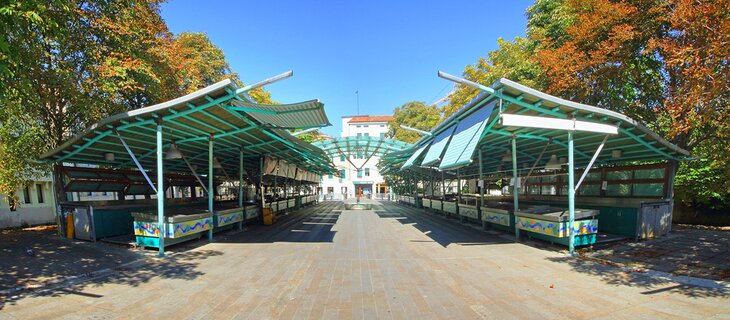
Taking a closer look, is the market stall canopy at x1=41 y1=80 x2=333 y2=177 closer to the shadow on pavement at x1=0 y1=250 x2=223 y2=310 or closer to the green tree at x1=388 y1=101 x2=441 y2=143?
the shadow on pavement at x1=0 y1=250 x2=223 y2=310

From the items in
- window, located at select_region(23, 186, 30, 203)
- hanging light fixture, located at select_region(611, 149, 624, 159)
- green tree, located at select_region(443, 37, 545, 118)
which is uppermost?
green tree, located at select_region(443, 37, 545, 118)

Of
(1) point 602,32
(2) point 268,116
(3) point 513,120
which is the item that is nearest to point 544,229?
(3) point 513,120

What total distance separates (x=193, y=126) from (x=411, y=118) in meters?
38.9

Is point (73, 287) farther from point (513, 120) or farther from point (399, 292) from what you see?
point (513, 120)

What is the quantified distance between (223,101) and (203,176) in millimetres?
12726

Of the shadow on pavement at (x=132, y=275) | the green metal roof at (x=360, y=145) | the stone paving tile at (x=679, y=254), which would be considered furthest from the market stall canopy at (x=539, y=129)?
the green metal roof at (x=360, y=145)

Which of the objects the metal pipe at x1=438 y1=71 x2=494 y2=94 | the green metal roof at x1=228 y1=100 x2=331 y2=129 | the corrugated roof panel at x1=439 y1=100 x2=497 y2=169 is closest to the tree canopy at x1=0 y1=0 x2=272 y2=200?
the green metal roof at x1=228 y1=100 x2=331 y2=129

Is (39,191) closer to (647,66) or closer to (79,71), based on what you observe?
(79,71)

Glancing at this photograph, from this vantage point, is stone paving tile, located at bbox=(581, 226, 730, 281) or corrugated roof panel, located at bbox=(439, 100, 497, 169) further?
corrugated roof panel, located at bbox=(439, 100, 497, 169)

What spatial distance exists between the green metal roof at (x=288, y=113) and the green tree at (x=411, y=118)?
2890 centimetres

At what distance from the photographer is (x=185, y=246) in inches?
338

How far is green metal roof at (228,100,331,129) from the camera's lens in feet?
25.5

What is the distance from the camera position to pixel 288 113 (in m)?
8.32

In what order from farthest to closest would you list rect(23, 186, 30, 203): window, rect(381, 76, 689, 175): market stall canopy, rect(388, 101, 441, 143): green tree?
rect(388, 101, 441, 143): green tree < rect(23, 186, 30, 203): window < rect(381, 76, 689, 175): market stall canopy
